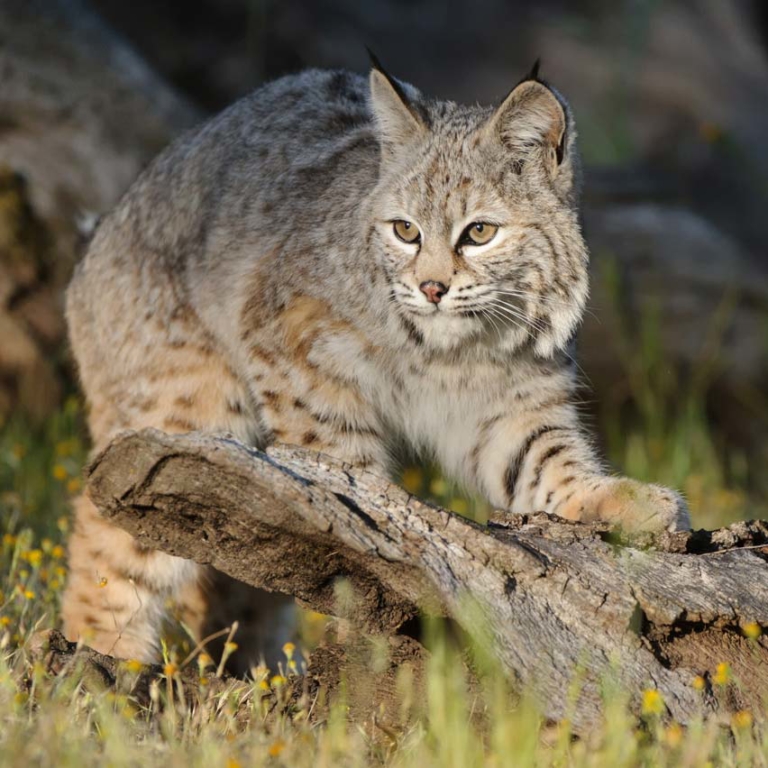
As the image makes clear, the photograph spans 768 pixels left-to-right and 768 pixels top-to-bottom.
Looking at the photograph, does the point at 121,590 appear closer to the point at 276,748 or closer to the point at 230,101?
the point at 276,748

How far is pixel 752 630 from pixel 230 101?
208 inches

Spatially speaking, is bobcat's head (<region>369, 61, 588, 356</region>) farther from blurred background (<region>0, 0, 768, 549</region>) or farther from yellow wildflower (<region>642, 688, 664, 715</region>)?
yellow wildflower (<region>642, 688, 664, 715</region>)

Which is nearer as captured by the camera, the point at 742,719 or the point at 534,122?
the point at 742,719

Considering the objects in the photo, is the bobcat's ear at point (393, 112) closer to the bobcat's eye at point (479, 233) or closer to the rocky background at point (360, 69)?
the bobcat's eye at point (479, 233)

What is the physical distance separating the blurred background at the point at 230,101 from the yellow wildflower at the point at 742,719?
2.22m

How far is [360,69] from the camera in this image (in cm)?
906

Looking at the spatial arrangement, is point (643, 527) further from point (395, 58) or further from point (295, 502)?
point (395, 58)

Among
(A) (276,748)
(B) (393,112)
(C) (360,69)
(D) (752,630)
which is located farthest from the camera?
(C) (360,69)

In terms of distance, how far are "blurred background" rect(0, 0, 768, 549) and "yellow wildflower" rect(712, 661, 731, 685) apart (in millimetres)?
2129

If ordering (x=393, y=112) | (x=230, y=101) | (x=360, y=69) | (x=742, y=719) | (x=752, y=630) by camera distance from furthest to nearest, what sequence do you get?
(x=360, y=69) < (x=230, y=101) < (x=393, y=112) < (x=752, y=630) < (x=742, y=719)

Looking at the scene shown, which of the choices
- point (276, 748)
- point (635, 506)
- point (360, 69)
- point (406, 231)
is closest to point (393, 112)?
point (406, 231)

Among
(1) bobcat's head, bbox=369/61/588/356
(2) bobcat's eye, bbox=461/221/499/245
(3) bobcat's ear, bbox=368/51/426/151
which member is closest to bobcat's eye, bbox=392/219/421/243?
(1) bobcat's head, bbox=369/61/588/356

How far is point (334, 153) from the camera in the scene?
4.65 meters

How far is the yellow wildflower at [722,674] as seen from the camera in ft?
9.74
